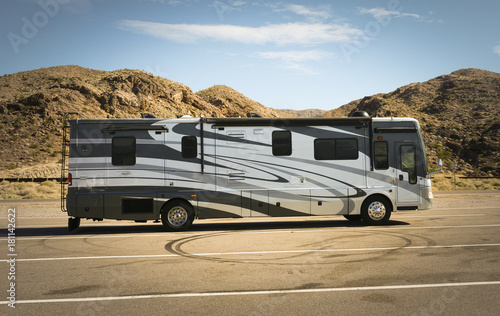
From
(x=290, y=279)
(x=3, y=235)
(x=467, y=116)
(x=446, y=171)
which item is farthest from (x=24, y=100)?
(x=467, y=116)

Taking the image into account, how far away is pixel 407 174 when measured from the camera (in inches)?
556

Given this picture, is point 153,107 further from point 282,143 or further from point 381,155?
point 381,155

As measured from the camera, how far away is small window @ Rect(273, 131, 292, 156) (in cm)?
1366

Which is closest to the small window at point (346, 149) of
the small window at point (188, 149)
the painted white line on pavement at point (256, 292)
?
the small window at point (188, 149)

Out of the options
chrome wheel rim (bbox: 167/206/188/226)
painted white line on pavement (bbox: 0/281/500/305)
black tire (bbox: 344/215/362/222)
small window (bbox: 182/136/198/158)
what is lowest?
painted white line on pavement (bbox: 0/281/500/305)

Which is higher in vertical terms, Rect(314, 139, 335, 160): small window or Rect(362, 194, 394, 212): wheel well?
Rect(314, 139, 335, 160): small window

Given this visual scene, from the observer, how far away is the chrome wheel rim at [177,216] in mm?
13117

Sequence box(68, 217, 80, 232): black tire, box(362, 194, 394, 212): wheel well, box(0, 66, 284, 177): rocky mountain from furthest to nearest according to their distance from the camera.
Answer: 1. box(0, 66, 284, 177): rocky mountain
2. box(362, 194, 394, 212): wheel well
3. box(68, 217, 80, 232): black tire

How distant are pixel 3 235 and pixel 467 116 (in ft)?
250

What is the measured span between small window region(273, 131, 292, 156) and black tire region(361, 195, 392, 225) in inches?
117

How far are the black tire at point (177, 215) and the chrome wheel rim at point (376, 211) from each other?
5.59 meters

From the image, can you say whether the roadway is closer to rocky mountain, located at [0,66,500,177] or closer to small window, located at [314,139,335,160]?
small window, located at [314,139,335,160]

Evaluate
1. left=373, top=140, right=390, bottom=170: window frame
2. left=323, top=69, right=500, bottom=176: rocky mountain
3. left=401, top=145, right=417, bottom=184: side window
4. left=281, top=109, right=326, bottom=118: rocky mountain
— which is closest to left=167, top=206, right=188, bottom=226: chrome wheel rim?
left=373, top=140, right=390, bottom=170: window frame

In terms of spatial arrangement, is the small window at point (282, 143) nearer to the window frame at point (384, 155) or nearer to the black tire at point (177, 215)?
the window frame at point (384, 155)
